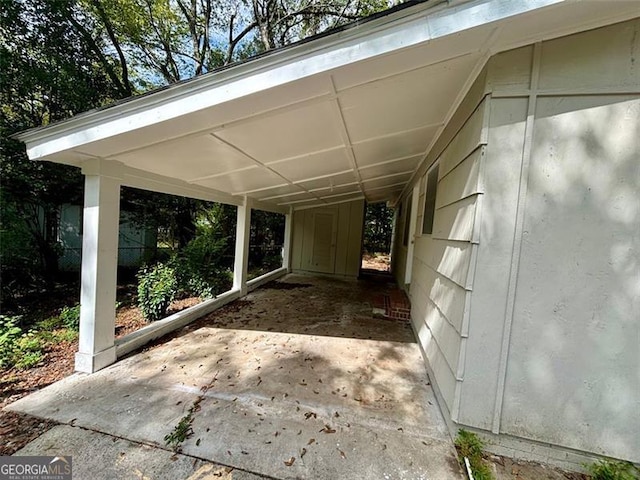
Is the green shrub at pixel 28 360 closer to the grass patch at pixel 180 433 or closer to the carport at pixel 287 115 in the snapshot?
the carport at pixel 287 115

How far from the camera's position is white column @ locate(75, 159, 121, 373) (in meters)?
2.59

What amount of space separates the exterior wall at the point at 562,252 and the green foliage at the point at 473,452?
10cm

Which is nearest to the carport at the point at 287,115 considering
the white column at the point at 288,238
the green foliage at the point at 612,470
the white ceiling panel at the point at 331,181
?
the white ceiling panel at the point at 331,181

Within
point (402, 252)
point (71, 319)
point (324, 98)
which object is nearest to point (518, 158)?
point (324, 98)

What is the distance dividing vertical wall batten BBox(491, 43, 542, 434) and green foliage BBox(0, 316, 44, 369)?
4470 mm

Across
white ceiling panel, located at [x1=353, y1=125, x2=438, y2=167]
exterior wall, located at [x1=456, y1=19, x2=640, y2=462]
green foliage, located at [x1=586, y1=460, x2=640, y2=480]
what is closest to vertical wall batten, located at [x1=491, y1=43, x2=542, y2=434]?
exterior wall, located at [x1=456, y1=19, x2=640, y2=462]

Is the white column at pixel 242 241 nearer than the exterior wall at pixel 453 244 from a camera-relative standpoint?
No

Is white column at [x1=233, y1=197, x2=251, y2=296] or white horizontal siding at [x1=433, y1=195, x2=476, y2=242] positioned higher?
white horizontal siding at [x1=433, y1=195, x2=476, y2=242]

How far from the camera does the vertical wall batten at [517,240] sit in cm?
177

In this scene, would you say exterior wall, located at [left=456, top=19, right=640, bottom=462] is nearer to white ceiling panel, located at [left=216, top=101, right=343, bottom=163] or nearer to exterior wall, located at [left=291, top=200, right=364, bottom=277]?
white ceiling panel, located at [left=216, top=101, right=343, bottom=163]

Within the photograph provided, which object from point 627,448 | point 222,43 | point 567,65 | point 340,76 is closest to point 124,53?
point 222,43

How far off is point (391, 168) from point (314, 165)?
1789 mm

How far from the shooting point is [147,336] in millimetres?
3363

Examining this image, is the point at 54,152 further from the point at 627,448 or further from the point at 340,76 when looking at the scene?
the point at 627,448
